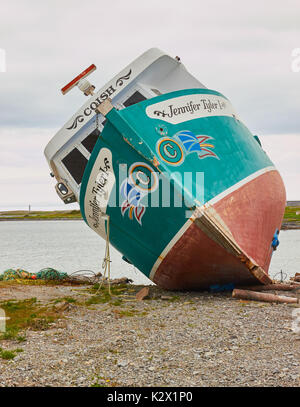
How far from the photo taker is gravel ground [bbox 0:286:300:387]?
661 centimetres

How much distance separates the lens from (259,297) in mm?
11172

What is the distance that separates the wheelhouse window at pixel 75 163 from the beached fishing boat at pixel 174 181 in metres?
0.09

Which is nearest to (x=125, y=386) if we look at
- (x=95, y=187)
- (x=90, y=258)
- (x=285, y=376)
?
(x=285, y=376)

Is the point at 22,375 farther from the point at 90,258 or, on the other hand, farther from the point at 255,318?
the point at 90,258

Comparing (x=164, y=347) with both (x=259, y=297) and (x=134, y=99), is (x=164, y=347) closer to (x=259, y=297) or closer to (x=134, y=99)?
(x=259, y=297)

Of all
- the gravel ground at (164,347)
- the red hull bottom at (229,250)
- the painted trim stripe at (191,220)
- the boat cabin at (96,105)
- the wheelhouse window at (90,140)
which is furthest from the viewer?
the wheelhouse window at (90,140)

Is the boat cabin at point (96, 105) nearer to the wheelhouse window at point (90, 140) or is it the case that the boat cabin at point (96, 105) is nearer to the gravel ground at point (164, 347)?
the wheelhouse window at point (90, 140)

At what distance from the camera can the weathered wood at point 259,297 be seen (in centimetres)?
Result: 1099

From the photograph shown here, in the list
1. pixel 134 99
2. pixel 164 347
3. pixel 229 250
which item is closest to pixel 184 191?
pixel 229 250

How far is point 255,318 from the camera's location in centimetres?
951

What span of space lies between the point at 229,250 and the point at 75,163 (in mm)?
4612

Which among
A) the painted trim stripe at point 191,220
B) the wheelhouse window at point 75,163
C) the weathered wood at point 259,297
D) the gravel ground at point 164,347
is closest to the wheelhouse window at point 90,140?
the wheelhouse window at point 75,163

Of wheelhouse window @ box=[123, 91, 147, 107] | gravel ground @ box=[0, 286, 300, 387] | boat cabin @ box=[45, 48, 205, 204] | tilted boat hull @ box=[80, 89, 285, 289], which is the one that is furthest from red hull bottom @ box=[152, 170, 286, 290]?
wheelhouse window @ box=[123, 91, 147, 107]

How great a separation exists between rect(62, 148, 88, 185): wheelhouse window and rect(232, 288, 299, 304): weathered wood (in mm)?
4877
